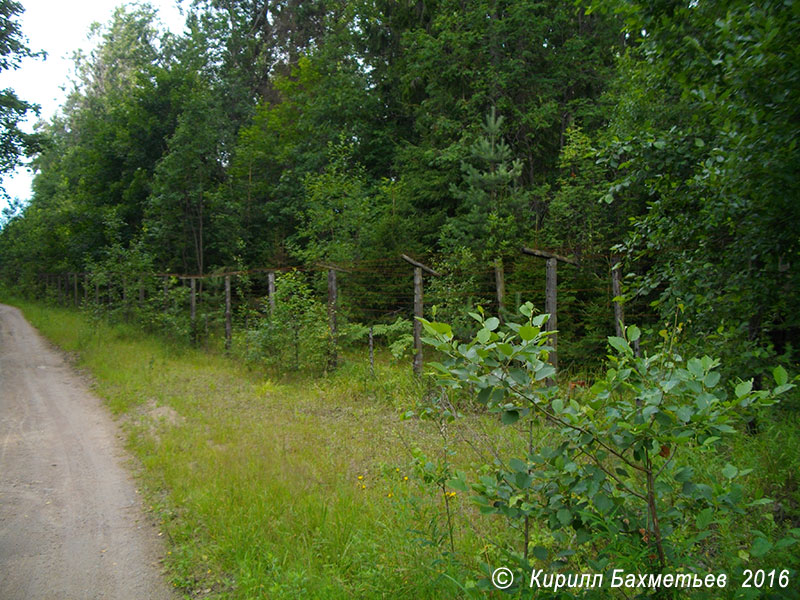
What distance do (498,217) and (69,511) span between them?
1110 cm

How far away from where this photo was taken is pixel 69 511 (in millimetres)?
5586

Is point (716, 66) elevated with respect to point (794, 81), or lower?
elevated

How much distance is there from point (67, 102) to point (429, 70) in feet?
133

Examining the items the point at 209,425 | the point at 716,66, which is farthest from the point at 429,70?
the point at 716,66

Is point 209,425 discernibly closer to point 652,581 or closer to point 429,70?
point 652,581

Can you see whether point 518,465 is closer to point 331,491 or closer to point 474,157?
point 331,491

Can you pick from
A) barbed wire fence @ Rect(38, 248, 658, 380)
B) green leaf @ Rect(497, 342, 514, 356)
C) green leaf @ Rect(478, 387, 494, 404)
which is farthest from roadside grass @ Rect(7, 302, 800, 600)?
barbed wire fence @ Rect(38, 248, 658, 380)

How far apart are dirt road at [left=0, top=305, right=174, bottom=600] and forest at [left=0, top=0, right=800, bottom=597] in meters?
2.63

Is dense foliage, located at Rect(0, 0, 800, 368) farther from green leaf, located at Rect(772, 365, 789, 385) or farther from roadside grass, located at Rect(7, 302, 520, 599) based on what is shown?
roadside grass, located at Rect(7, 302, 520, 599)

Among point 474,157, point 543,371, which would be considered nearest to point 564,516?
point 543,371

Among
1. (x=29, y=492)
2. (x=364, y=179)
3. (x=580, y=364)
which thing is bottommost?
(x=29, y=492)

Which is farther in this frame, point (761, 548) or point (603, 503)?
point (603, 503)

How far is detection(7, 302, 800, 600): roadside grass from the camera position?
12.1ft

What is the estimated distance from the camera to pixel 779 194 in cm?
367
